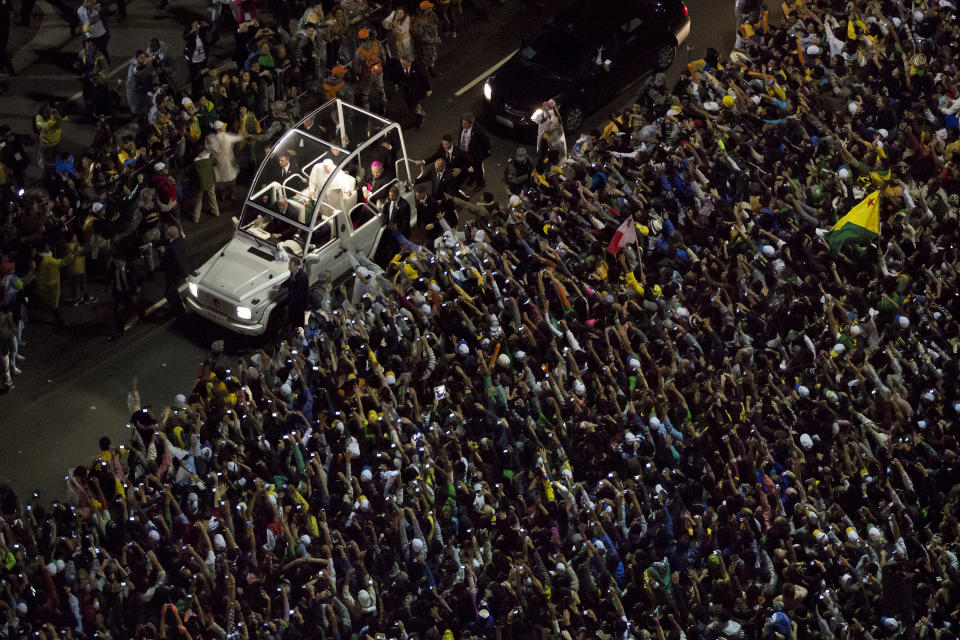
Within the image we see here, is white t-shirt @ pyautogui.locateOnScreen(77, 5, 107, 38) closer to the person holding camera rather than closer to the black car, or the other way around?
the person holding camera

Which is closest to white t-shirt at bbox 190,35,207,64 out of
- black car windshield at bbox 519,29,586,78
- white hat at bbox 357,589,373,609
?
black car windshield at bbox 519,29,586,78

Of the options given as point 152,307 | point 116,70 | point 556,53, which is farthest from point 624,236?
point 116,70

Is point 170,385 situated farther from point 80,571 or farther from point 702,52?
point 702,52

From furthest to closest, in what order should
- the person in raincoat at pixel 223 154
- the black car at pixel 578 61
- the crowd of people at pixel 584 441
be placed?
the black car at pixel 578 61, the person in raincoat at pixel 223 154, the crowd of people at pixel 584 441

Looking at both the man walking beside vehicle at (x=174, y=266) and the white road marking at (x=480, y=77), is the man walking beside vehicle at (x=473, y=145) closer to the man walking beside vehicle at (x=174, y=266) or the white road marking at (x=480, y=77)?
the white road marking at (x=480, y=77)

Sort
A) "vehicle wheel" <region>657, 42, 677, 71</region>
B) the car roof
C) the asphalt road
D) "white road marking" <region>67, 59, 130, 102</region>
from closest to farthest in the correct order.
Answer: the asphalt road < the car roof < "white road marking" <region>67, 59, 130, 102</region> < "vehicle wheel" <region>657, 42, 677, 71</region>

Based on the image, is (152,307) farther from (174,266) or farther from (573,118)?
(573,118)

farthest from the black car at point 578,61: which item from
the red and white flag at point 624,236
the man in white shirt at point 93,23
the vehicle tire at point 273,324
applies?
the man in white shirt at point 93,23
